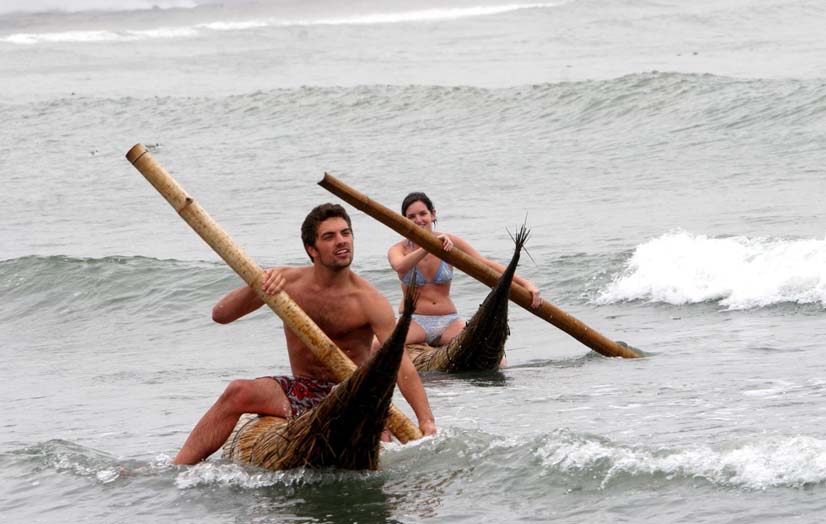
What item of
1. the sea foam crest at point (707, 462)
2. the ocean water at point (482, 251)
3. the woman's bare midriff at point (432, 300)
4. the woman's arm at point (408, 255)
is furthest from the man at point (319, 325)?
the woman's bare midriff at point (432, 300)

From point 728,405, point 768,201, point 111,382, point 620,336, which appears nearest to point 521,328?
point 620,336

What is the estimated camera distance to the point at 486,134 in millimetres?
22797

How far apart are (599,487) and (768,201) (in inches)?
416

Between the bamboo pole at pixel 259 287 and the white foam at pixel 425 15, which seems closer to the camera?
the bamboo pole at pixel 259 287

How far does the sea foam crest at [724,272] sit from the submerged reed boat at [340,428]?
19.4 feet

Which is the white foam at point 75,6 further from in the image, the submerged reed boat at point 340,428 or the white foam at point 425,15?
the submerged reed boat at point 340,428

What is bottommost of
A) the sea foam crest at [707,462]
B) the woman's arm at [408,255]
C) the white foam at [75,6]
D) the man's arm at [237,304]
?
the sea foam crest at [707,462]

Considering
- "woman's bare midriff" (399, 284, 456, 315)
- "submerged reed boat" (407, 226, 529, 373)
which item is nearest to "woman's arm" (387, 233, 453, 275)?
"submerged reed boat" (407, 226, 529, 373)

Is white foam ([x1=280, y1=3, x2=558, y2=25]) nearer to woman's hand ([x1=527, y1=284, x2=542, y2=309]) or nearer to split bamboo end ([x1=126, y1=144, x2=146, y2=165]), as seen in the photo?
woman's hand ([x1=527, y1=284, x2=542, y2=309])

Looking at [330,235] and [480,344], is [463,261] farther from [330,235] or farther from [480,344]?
[330,235]

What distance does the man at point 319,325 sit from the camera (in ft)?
21.1

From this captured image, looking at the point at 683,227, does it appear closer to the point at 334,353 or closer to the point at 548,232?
the point at 548,232

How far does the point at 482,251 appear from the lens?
14898 mm

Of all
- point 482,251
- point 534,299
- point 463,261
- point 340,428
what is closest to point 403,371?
point 340,428
